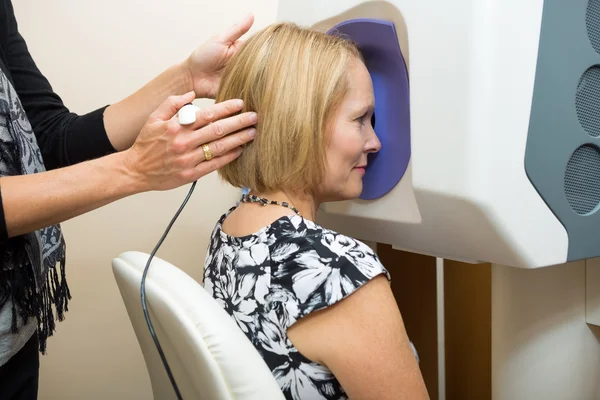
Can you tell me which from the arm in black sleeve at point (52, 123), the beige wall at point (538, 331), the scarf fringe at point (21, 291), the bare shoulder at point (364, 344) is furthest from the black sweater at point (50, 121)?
the beige wall at point (538, 331)

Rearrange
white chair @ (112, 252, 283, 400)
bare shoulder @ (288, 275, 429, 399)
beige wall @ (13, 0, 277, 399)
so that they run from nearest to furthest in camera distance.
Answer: white chair @ (112, 252, 283, 400), bare shoulder @ (288, 275, 429, 399), beige wall @ (13, 0, 277, 399)

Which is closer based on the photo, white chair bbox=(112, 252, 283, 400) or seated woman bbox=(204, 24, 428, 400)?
white chair bbox=(112, 252, 283, 400)

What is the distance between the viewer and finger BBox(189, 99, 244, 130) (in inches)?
29.8

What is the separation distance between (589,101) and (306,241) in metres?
0.44

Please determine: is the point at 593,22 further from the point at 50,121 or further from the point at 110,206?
the point at 110,206

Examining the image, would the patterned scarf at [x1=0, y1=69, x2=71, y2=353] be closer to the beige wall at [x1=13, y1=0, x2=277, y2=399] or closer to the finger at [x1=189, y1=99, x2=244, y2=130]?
the finger at [x1=189, y1=99, x2=244, y2=130]

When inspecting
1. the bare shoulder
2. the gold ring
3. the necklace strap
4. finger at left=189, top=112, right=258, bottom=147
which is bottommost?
the bare shoulder

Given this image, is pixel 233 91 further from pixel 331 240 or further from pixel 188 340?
pixel 188 340

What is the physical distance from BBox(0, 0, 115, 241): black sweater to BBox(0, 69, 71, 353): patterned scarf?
0.42 ft

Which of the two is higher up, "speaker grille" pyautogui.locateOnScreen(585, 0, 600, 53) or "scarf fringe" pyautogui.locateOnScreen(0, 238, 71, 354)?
"speaker grille" pyautogui.locateOnScreen(585, 0, 600, 53)

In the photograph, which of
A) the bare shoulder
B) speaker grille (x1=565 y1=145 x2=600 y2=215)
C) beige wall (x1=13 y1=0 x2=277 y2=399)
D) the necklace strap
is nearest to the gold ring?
the necklace strap

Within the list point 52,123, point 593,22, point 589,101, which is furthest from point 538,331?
point 52,123

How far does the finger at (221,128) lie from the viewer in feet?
2.48

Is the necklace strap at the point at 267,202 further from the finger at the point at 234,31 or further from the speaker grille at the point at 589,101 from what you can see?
the speaker grille at the point at 589,101
